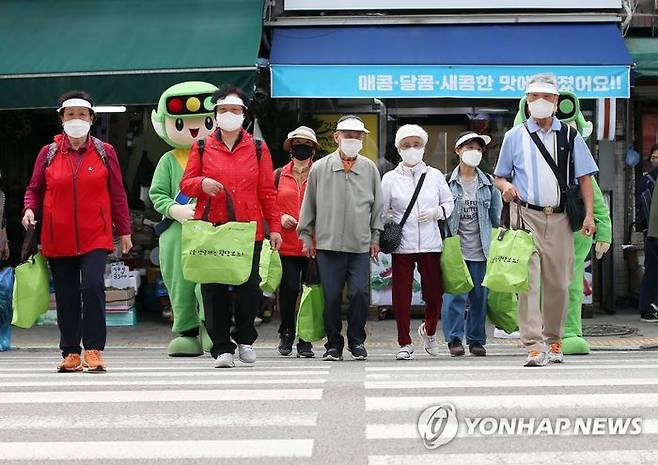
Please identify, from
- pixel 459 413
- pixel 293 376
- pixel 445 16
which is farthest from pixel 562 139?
pixel 445 16

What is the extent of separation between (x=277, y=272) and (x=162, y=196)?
45.7 inches

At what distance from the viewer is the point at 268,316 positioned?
1420cm

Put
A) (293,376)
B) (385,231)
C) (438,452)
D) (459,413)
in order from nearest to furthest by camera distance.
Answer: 1. (438,452)
2. (459,413)
3. (293,376)
4. (385,231)

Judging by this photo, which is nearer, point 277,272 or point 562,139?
point 562,139

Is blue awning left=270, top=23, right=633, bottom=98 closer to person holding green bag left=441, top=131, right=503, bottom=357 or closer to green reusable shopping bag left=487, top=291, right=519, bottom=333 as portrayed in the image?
person holding green bag left=441, top=131, right=503, bottom=357

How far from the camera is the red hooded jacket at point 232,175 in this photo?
8.76 metres

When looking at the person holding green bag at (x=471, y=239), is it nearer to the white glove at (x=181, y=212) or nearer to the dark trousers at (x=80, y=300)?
the white glove at (x=181, y=212)

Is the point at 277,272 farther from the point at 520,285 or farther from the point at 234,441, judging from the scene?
the point at 234,441

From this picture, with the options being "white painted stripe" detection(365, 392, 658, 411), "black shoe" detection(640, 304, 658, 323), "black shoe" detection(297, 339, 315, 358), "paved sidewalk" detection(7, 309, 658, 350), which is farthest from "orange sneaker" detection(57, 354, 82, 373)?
"black shoe" detection(640, 304, 658, 323)

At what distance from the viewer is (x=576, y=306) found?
10172 mm

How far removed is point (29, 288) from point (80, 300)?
1.46 feet

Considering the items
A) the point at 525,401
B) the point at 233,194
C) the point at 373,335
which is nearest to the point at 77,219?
the point at 233,194

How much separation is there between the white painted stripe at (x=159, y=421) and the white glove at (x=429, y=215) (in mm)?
3782

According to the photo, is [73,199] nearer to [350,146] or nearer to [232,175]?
[232,175]
